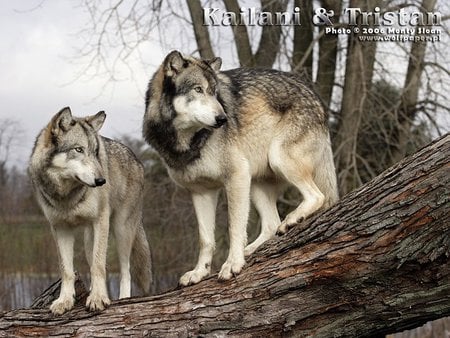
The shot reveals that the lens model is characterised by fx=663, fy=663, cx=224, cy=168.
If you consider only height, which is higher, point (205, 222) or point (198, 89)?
point (198, 89)

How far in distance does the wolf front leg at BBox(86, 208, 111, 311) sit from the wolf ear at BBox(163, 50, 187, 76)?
3.97ft

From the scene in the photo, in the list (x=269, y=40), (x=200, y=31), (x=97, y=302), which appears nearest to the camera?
(x=97, y=302)

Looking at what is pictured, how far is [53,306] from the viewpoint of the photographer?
16.2ft

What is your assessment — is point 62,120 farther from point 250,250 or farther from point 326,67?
point 326,67

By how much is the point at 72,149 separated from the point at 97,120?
1.44ft

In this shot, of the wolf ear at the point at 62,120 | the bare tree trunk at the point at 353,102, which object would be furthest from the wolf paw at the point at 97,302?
the bare tree trunk at the point at 353,102

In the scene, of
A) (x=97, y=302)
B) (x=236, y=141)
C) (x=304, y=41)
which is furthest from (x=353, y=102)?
(x=97, y=302)

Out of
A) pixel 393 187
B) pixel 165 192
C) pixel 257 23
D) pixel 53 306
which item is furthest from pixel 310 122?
pixel 165 192

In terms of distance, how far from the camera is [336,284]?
14.1ft

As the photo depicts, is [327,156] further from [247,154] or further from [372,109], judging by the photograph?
[372,109]

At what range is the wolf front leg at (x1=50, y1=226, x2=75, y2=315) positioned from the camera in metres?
4.95

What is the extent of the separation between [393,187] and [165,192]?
1077cm

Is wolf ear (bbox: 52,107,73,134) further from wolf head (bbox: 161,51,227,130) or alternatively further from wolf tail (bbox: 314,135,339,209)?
wolf tail (bbox: 314,135,339,209)

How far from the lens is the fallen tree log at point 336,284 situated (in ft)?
13.2
